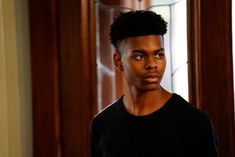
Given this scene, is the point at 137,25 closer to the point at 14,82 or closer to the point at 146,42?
the point at 146,42

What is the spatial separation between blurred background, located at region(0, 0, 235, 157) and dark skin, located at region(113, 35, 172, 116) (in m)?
0.33

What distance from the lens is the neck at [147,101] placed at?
1036 millimetres

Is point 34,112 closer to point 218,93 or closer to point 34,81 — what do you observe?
point 34,81

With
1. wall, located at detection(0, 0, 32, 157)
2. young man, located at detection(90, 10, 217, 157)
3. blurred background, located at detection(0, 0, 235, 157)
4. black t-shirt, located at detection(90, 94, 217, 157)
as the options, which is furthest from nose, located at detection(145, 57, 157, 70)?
wall, located at detection(0, 0, 32, 157)

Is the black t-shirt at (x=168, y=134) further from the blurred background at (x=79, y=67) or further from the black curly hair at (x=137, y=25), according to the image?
the blurred background at (x=79, y=67)

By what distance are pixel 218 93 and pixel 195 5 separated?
0.30 m

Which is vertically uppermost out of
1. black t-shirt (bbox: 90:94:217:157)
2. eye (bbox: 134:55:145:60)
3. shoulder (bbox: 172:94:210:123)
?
eye (bbox: 134:55:145:60)

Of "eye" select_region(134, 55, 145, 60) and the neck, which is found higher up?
"eye" select_region(134, 55, 145, 60)

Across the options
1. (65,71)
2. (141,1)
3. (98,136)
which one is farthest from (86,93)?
(141,1)

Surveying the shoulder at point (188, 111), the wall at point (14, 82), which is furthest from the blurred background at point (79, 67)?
the shoulder at point (188, 111)

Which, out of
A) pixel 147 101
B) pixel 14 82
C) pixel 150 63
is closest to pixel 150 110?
pixel 147 101

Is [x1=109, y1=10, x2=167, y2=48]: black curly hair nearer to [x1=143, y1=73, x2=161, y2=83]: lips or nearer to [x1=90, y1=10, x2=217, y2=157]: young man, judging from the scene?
[x1=90, y1=10, x2=217, y2=157]: young man

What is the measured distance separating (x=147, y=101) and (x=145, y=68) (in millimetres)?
107

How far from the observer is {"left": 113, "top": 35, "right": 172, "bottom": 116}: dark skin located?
983 mm
